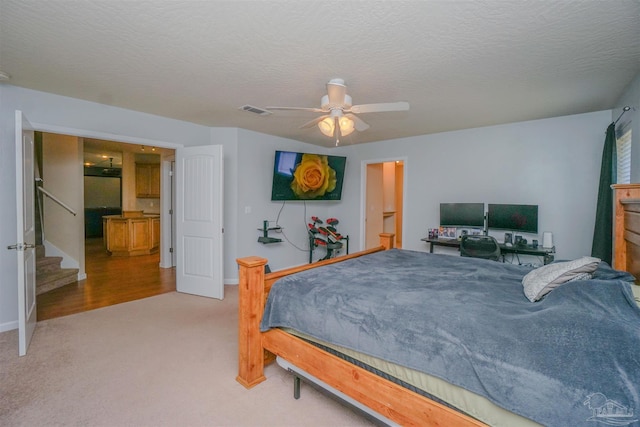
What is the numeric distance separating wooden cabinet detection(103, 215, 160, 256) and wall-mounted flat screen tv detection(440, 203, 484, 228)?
247 inches

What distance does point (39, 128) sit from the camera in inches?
119

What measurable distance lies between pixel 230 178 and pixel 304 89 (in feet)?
7.17

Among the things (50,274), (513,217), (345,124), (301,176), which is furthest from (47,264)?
(513,217)

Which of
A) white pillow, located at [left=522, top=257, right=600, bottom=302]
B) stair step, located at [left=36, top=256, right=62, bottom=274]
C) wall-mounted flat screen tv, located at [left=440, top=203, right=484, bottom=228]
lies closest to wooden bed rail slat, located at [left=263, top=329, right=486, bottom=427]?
white pillow, located at [left=522, top=257, right=600, bottom=302]

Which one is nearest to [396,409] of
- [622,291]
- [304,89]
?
[622,291]

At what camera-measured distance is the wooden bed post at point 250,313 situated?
6.52 ft

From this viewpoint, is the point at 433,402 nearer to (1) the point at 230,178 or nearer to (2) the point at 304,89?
(2) the point at 304,89

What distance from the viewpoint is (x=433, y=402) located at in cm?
131

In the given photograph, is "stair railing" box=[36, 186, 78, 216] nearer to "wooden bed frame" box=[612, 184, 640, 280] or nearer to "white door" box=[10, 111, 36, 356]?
"white door" box=[10, 111, 36, 356]

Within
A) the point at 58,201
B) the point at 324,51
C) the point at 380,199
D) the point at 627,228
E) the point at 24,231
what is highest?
the point at 324,51

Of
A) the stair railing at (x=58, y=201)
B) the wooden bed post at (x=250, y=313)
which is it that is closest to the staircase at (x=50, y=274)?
the stair railing at (x=58, y=201)

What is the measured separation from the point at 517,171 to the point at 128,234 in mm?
7421

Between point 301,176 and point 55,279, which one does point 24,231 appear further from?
point 301,176

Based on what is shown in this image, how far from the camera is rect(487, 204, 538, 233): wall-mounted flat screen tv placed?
373 cm
